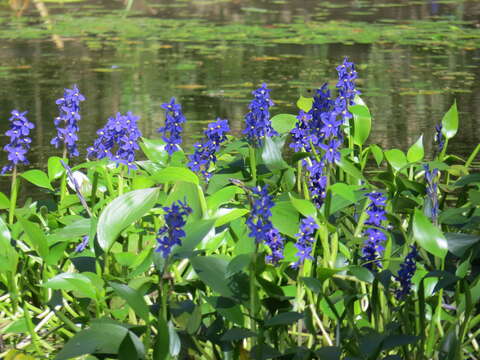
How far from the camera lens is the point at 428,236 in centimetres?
209

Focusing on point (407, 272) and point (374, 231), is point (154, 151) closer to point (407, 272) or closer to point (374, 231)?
point (374, 231)

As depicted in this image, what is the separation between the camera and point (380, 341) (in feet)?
6.29

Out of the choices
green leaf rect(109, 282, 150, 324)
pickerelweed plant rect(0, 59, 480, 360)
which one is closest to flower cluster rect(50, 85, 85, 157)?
pickerelweed plant rect(0, 59, 480, 360)

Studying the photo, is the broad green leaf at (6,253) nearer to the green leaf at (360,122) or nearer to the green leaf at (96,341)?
the green leaf at (96,341)

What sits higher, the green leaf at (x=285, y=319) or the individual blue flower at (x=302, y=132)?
the individual blue flower at (x=302, y=132)

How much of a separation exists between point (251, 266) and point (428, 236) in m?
0.44

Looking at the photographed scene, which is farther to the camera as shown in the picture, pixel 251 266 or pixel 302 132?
pixel 302 132

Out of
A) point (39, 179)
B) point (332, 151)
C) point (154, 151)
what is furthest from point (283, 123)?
point (332, 151)

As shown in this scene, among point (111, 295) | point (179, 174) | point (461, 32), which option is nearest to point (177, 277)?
point (111, 295)

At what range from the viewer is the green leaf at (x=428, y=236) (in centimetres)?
208

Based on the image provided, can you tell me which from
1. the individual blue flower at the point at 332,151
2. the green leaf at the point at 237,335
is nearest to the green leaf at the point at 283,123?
the individual blue flower at the point at 332,151

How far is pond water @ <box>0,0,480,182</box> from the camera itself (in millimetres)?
5570

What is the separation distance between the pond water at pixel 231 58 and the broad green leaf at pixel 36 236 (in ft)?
7.66

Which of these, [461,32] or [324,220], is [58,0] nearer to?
[461,32]
